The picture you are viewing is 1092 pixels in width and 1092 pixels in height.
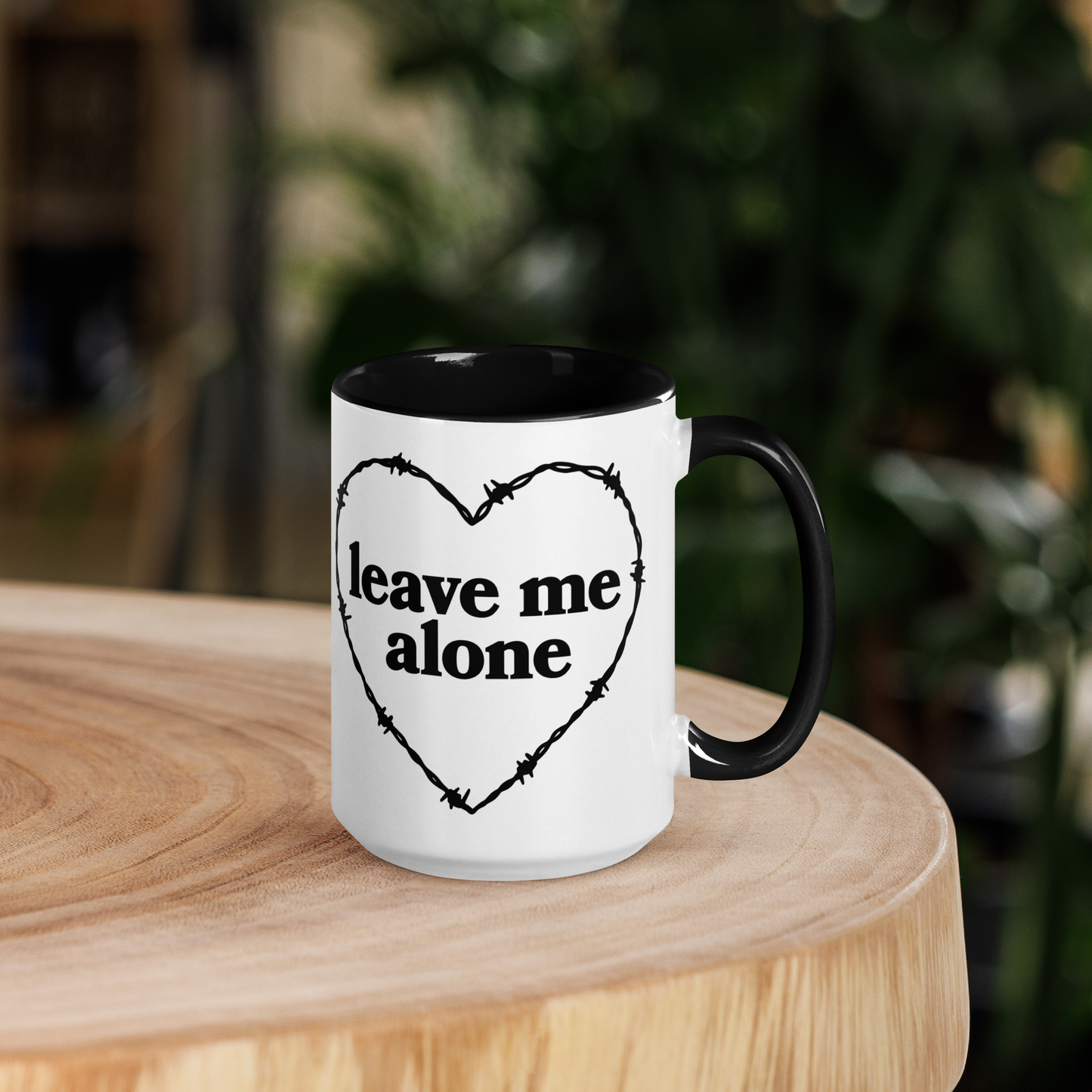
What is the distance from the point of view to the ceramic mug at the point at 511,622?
356mm

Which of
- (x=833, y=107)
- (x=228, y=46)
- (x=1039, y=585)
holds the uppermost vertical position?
(x=228, y=46)

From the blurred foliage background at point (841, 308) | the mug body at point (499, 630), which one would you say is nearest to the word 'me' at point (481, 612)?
the mug body at point (499, 630)

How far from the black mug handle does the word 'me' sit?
0.18 feet

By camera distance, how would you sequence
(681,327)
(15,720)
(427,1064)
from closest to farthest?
(427,1064), (15,720), (681,327)

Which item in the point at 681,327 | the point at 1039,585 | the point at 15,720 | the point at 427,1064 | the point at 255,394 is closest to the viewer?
the point at 427,1064

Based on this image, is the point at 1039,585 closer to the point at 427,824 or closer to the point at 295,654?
the point at 295,654

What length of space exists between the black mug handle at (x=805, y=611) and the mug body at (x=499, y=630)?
0.02m

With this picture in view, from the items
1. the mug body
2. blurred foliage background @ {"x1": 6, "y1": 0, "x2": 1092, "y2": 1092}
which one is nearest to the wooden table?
the mug body

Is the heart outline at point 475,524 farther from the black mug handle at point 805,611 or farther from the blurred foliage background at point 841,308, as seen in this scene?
the blurred foliage background at point 841,308

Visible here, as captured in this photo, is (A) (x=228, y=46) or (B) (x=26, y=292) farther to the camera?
(B) (x=26, y=292)

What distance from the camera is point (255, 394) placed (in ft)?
6.60

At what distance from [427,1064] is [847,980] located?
102 mm

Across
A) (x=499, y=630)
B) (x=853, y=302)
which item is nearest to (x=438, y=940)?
(x=499, y=630)

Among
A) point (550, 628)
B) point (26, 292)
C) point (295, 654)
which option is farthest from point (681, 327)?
point (26, 292)
